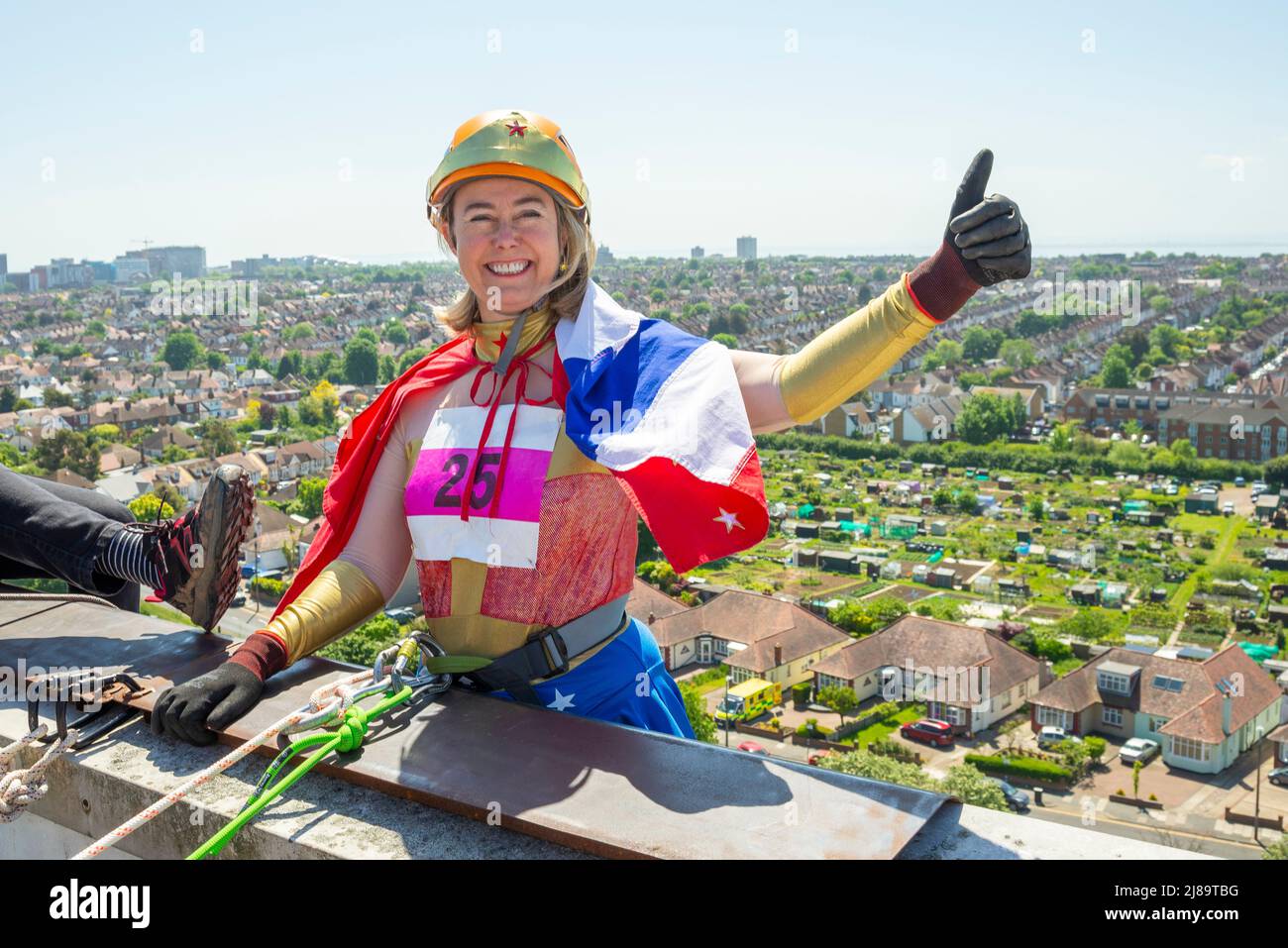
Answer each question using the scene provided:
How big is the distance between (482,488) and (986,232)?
26.4 inches

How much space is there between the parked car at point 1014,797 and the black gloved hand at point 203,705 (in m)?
11.5

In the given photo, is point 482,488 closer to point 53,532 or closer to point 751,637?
point 53,532

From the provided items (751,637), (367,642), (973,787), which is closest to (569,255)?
(973,787)

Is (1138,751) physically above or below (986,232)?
below

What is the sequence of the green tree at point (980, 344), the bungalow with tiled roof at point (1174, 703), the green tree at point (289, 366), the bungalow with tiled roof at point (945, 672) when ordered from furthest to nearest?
the green tree at point (980, 344)
the green tree at point (289, 366)
the bungalow with tiled roof at point (945, 672)
the bungalow with tiled roof at point (1174, 703)

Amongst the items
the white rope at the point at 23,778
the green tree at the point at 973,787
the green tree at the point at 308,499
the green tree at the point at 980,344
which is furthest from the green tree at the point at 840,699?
the green tree at the point at 980,344

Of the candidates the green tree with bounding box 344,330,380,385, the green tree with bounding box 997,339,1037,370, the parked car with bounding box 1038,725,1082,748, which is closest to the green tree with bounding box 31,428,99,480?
the green tree with bounding box 344,330,380,385

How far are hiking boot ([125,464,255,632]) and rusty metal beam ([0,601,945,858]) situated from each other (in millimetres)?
264

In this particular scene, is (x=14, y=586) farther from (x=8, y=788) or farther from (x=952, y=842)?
(x=952, y=842)

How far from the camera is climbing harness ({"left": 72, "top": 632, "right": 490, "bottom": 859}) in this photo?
48.5 inches

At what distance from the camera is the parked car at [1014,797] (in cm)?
1212

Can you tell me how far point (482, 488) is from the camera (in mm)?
1571

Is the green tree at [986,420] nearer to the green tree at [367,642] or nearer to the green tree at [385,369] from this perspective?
the green tree at [385,369]
